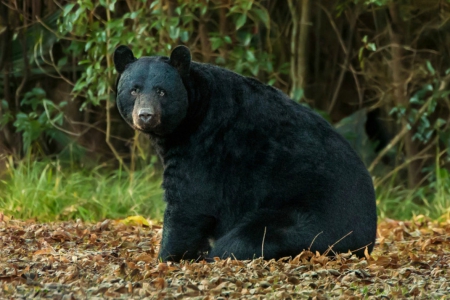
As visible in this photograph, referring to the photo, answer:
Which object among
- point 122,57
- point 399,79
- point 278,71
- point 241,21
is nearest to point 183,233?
point 122,57

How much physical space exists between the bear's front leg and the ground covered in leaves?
0.64ft

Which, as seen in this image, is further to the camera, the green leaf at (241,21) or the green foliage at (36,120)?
the green foliage at (36,120)

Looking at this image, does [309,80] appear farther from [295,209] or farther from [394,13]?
[295,209]

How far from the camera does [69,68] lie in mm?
10906

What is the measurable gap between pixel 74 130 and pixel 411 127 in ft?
14.4

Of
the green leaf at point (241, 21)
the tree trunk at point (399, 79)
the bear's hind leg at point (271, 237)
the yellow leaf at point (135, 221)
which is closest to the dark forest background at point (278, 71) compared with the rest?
the tree trunk at point (399, 79)

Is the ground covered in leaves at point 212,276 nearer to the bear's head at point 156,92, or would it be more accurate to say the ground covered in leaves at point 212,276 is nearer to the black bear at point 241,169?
the black bear at point 241,169

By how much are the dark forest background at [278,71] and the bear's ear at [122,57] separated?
3.34 m

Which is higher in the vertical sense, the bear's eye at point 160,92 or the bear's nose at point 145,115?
the bear's eye at point 160,92

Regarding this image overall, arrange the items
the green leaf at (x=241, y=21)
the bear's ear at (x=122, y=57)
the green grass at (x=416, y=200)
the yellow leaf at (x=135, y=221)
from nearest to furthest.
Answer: the bear's ear at (x=122, y=57), the yellow leaf at (x=135, y=221), the green leaf at (x=241, y=21), the green grass at (x=416, y=200)

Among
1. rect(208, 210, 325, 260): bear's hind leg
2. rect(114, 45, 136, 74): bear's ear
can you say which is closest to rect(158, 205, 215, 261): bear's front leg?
rect(208, 210, 325, 260): bear's hind leg

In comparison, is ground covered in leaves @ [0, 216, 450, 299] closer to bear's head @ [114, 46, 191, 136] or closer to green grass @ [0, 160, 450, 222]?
bear's head @ [114, 46, 191, 136]

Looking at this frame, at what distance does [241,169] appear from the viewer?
5508 millimetres

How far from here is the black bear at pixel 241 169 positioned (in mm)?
5328
